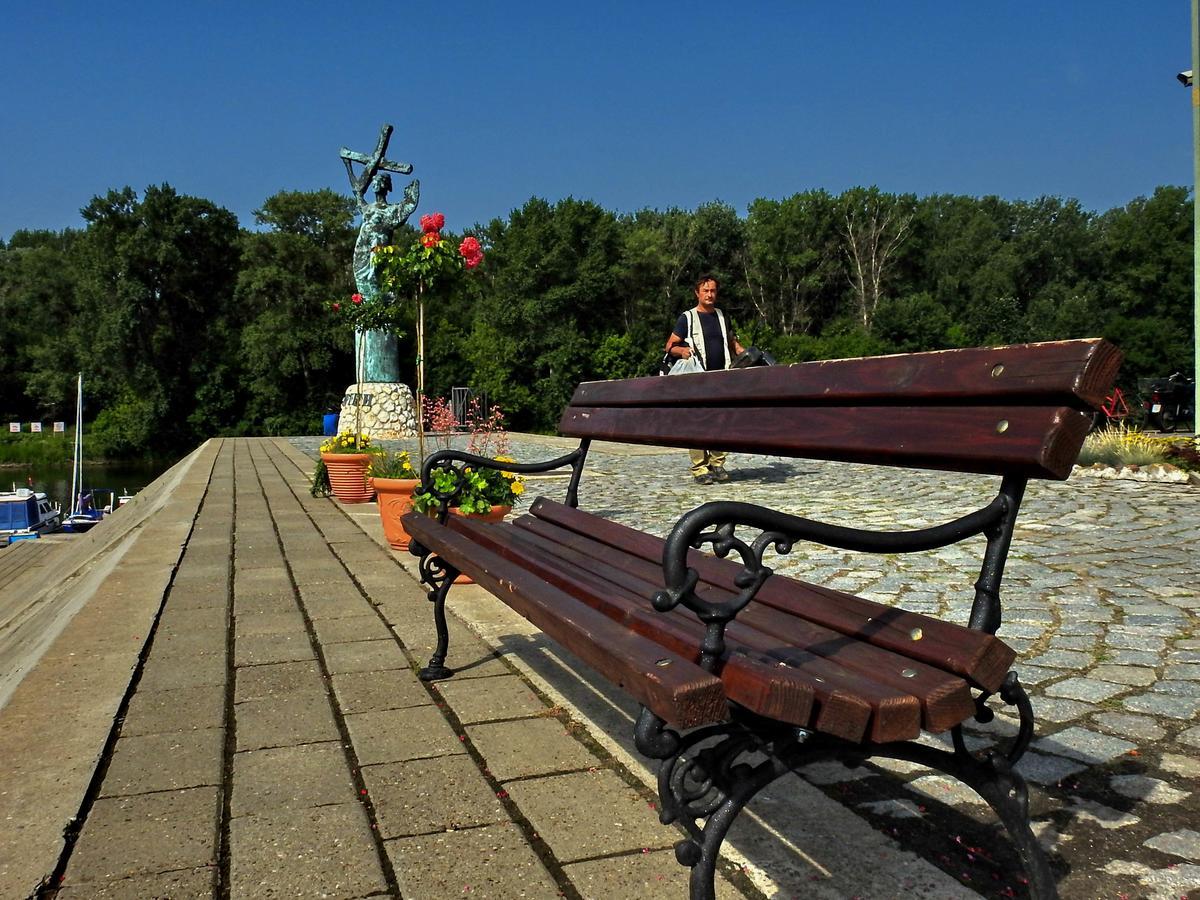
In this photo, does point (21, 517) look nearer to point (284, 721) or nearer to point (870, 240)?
point (284, 721)

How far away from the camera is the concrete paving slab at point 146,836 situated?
2.04 meters

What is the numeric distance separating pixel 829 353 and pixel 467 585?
38.9 meters

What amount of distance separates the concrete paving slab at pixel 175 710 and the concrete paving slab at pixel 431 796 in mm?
721

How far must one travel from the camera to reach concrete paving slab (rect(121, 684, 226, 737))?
2889mm

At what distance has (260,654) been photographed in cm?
371

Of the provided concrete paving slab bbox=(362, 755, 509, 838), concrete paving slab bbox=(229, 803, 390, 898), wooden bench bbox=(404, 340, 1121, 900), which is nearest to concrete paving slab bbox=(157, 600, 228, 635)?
concrete paving slab bbox=(362, 755, 509, 838)

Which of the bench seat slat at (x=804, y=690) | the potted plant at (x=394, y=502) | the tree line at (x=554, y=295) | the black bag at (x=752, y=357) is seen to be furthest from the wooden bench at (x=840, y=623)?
the tree line at (x=554, y=295)

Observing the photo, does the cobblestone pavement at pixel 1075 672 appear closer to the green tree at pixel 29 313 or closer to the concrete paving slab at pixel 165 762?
the concrete paving slab at pixel 165 762

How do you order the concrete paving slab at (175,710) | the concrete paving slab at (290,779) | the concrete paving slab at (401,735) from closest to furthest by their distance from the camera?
1. the concrete paving slab at (290,779)
2. the concrete paving slab at (401,735)
3. the concrete paving slab at (175,710)

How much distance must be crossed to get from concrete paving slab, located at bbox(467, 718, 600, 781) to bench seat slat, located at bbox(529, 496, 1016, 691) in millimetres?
589

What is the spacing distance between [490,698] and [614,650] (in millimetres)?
1449

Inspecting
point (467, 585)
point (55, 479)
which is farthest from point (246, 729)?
point (55, 479)

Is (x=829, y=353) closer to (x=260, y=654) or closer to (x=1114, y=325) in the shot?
(x=1114, y=325)

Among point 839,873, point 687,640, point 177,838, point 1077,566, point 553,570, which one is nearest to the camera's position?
point 687,640
